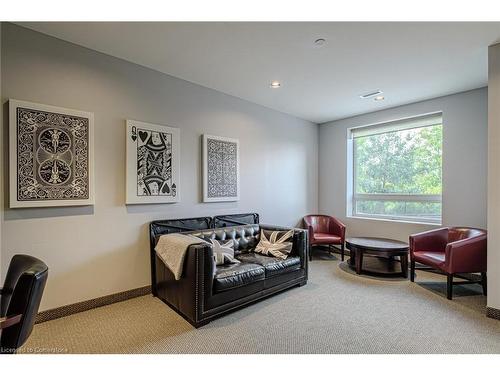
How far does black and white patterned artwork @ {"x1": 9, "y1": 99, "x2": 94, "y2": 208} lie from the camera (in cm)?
222

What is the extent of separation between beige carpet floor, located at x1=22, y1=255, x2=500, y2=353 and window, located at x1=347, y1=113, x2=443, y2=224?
1.60 metres

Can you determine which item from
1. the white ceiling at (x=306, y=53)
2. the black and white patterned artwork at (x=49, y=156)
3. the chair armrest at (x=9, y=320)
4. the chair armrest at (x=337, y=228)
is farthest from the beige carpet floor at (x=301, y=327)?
the white ceiling at (x=306, y=53)

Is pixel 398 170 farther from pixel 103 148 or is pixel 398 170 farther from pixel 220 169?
pixel 103 148

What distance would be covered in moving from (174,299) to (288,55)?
284cm

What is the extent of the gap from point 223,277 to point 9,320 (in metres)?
1.57

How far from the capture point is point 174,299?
8.61 feet

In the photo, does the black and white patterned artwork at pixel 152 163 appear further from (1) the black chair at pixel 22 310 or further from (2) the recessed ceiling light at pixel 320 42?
(2) the recessed ceiling light at pixel 320 42

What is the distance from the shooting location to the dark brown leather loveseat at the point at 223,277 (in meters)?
2.34

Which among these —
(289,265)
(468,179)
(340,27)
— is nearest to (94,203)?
(289,265)

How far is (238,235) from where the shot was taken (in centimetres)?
353

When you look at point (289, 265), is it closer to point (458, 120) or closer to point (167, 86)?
point (167, 86)

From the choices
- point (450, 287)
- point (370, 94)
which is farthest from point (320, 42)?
point (450, 287)

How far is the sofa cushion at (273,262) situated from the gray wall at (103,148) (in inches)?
35.8

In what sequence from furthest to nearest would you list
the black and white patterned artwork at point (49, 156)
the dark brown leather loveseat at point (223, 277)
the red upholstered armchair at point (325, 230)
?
the red upholstered armchair at point (325, 230) → the dark brown leather loveseat at point (223, 277) → the black and white patterned artwork at point (49, 156)
